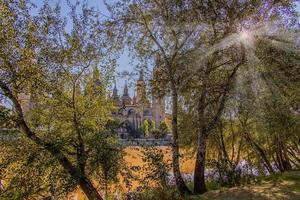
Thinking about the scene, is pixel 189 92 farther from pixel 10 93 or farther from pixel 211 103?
pixel 10 93

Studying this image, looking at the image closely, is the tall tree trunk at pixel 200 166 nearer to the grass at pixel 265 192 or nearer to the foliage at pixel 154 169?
the grass at pixel 265 192

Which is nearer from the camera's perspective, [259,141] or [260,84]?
[260,84]

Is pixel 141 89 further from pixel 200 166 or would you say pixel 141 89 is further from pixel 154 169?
pixel 154 169

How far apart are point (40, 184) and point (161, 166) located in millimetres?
4054

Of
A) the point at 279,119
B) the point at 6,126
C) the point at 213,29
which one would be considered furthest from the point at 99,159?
the point at 279,119

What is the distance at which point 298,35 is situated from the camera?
15.5 metres

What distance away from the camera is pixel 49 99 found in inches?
478

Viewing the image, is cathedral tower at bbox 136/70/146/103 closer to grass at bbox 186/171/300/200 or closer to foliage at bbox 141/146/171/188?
foliage at bbox 141/146/171/188

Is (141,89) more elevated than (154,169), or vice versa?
(141,89)

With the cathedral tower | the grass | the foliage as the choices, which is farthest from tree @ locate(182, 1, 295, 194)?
the foliage

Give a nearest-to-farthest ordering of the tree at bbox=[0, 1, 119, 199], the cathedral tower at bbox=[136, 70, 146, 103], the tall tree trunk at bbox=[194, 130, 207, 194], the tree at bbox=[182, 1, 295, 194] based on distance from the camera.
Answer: the tree at bbox=[0, 1, 119, 199], the tree at bbox=[182, 1, 295, 194], the tall tree trunk at bbox=[194, 130, 207, 194], the cathedral tower at bbox=[136, 70, 146, 103]

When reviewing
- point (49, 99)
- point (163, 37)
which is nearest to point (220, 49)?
point (163, 37)

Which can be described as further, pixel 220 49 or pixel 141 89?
pixel 141 89

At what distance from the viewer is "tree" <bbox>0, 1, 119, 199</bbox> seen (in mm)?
11422
